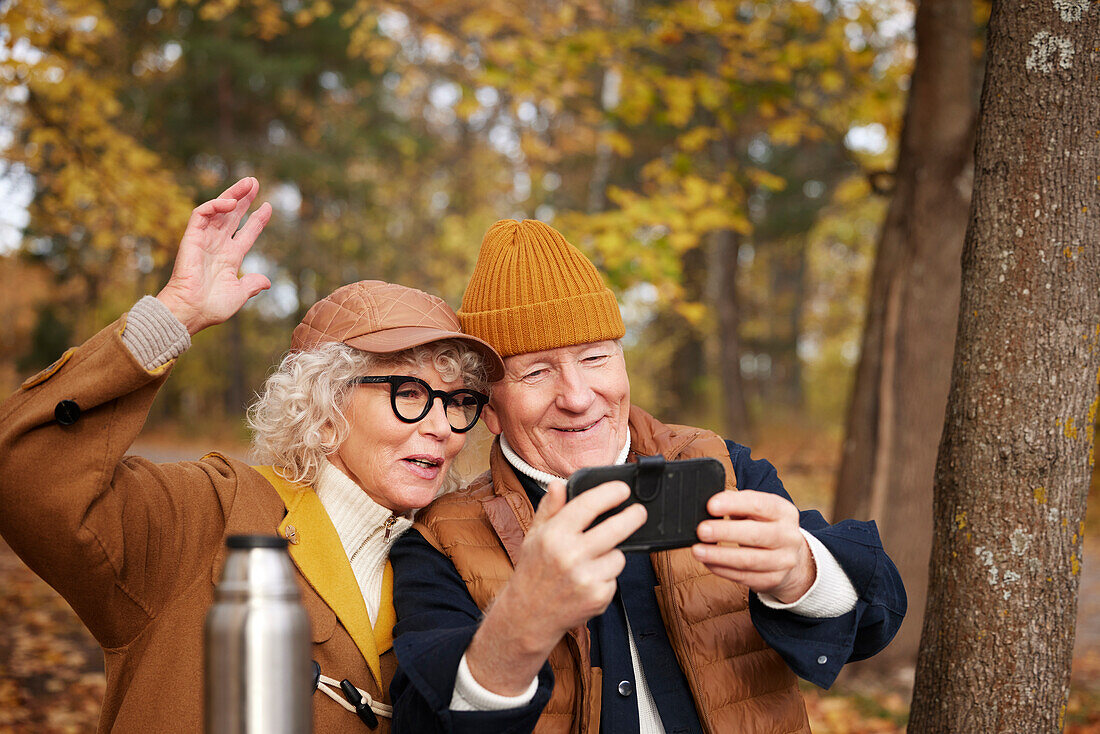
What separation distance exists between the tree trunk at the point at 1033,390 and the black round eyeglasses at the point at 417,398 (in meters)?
1.39

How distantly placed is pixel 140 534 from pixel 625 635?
4.04 ft

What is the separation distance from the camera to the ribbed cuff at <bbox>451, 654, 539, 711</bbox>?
1860 millimetres

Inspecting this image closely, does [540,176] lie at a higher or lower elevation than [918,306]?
higher

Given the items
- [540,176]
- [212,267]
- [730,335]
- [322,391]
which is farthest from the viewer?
[540,176]

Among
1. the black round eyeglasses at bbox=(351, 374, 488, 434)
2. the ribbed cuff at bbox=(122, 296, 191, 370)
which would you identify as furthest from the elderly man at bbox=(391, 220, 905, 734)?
the ribbed cuff at bbox=(122, 296, 191, 370)

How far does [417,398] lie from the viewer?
254 centimetres

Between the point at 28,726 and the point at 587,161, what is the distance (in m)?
13.6

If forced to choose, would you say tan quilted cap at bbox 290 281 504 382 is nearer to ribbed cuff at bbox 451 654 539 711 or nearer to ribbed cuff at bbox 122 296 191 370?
ribbed cuff at bbox 122 296 191 370

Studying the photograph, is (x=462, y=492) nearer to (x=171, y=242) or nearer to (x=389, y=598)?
(x=389, y=598)

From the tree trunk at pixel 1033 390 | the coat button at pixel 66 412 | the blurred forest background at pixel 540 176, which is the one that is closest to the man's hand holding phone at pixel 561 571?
the coat button at pixel 66 412

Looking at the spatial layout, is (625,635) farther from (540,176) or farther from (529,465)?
(540,176)

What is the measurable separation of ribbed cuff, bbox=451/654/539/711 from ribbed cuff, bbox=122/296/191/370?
3.03 feet

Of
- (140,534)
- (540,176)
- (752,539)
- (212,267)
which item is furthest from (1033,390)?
(540,176)

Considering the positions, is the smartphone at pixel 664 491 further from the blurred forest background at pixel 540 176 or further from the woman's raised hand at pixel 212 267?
the blurred forest background at pixel 540 176
